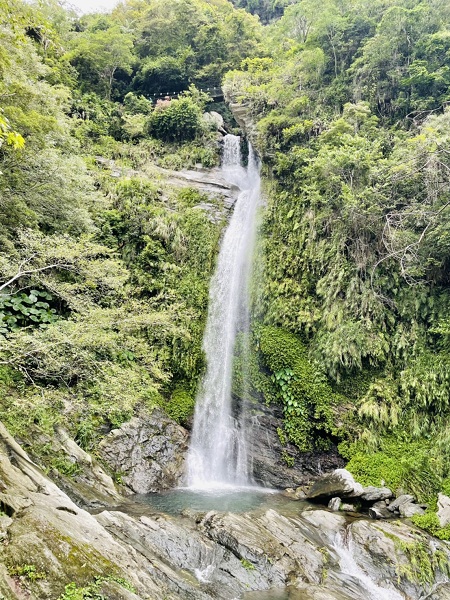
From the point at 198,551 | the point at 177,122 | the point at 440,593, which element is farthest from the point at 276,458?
the point at 177,122

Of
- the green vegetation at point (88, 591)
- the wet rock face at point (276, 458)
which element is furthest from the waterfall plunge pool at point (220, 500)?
the green vegetation at point (88, 591)

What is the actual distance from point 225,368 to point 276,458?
3356 mm

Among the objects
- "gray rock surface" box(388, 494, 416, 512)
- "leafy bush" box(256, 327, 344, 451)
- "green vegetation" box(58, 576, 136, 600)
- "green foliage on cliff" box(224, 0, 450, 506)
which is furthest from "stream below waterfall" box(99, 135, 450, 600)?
"green foliage on cliff" box(224, 0, 450, 506)

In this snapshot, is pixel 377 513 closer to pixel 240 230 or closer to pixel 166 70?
pixel 240 230

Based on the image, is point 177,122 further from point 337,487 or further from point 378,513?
point 378,513

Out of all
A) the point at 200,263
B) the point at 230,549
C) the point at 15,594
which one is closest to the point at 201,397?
the point at 200,263

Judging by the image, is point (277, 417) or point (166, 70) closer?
point (277, 417)

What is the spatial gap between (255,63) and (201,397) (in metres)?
19.7

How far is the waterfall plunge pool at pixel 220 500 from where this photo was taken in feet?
27.1

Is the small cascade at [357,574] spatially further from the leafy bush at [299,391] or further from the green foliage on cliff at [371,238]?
the leafy bush at [299,391]

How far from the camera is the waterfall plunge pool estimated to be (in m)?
8.26

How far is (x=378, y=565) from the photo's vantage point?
21.4 feet

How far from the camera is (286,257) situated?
13.8m

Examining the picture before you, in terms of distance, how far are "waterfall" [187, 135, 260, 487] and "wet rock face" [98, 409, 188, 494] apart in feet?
1.90
